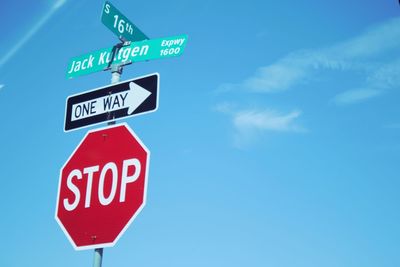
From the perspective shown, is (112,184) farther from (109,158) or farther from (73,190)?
(73,190)

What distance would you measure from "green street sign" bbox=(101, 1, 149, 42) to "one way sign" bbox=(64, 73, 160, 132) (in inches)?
36.0

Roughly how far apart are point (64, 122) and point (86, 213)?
1241 millimetres

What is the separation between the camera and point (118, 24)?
16.1 feet

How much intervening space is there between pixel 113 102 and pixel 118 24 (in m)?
1.22

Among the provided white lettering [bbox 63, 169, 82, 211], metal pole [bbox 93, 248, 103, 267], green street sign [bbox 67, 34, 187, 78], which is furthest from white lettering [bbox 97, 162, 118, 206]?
green street sign [bbox 67, 34, 187, 78]

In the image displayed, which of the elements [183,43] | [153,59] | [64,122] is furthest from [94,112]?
[183,43]

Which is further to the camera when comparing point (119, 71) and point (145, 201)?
point (119, 71)

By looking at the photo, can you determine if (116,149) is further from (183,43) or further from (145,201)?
(183,43)

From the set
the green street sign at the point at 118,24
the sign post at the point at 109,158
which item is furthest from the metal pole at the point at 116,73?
the green street sign at the point at 118,24

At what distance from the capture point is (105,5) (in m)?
4.82

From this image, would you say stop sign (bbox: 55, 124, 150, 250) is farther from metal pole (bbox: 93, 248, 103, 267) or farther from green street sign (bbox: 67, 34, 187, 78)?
green street sign (bbox: 67, 34, 187, 78)

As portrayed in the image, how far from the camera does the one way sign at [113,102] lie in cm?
398

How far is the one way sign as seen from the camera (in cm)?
398

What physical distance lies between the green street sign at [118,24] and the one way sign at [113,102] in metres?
Result: 0.92
